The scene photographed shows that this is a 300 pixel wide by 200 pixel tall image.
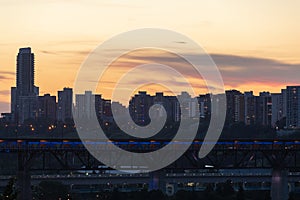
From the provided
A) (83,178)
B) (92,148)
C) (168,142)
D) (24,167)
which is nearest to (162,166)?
(168,142)

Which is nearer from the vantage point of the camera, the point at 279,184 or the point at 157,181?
the point at 279,184

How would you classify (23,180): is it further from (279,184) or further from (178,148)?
(279,184)

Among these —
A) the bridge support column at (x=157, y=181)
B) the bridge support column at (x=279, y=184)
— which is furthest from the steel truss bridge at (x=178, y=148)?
the bridge support column at (x=157, y=181)

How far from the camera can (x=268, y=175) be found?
586ft

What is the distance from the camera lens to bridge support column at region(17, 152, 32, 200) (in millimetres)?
100287

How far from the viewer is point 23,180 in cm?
10212

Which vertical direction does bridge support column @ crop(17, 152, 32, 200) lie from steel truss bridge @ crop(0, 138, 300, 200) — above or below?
below

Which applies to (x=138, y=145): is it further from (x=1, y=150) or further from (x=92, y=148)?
(x=1, y=150)

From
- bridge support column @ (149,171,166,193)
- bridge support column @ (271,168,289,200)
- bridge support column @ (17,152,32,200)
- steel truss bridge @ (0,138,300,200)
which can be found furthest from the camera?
bridge support column @ (149,171,166,193)

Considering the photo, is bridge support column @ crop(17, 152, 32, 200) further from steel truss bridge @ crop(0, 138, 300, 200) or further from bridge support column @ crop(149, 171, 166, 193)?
bridge support column @ crop(149, 171, 166, 193)

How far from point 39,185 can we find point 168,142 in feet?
124

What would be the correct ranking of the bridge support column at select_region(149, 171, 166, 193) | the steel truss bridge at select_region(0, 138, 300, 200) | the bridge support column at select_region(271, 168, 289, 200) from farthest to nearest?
1. the bridge support column at select_region(149, 171, 166, 193)
2. the bridge support column at select_region(271, 168, 289, 200)
3. the steel truss bridge at select_region(0, 138, 300, 200)

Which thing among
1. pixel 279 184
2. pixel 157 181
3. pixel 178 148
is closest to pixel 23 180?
pixel 178 148

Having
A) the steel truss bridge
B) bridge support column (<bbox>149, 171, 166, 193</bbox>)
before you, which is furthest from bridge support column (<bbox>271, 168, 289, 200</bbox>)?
bridge support column (<bbox>149, 171, 166, 193</bbox>)
